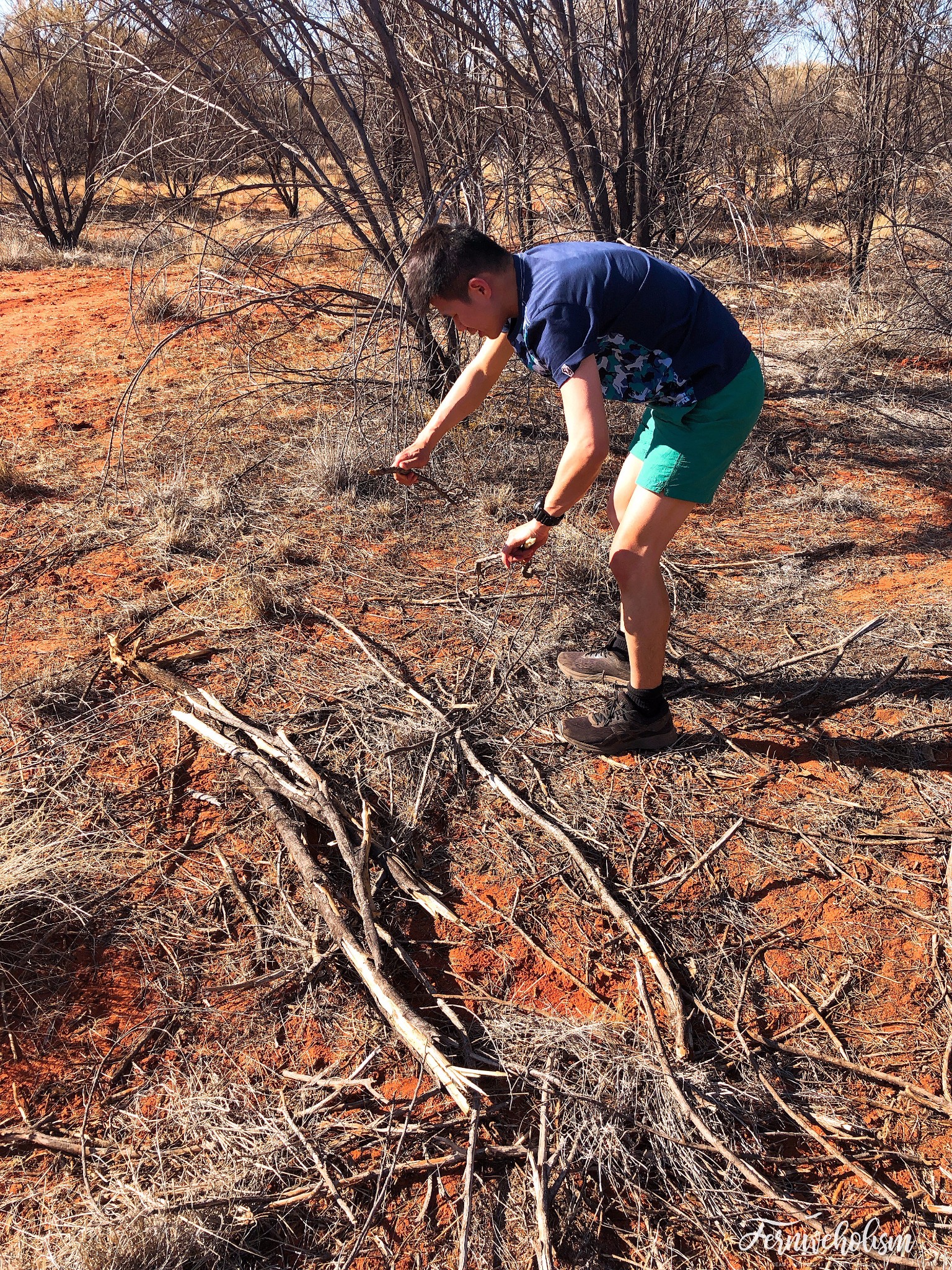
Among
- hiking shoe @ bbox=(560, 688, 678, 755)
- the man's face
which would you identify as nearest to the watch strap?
the man's face

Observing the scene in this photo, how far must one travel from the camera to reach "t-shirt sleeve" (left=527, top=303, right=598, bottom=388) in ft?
6.91

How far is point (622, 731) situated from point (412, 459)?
1128mm

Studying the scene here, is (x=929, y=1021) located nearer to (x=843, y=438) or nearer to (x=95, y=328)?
(x=843, y=438)

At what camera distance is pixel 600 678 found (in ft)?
10.3

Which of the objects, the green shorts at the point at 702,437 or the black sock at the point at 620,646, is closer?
the green shorts at the point at 702,437

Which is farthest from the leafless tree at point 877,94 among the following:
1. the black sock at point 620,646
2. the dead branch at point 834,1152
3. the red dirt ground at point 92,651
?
the dead branch at point 834,1152

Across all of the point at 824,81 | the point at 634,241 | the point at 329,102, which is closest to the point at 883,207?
the point at 824,81

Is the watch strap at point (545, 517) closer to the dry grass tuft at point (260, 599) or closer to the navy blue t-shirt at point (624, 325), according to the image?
the navy blue t-shirt at point (624, 325)

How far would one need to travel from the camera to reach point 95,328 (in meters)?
7.43

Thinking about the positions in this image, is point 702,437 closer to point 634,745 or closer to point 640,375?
point 640,375

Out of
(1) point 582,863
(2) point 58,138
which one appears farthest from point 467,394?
(2) point 58,138

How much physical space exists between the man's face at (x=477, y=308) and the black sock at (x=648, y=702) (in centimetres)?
120

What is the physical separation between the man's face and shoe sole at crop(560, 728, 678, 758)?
1.34m

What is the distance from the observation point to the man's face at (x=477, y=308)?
7.15 ft
